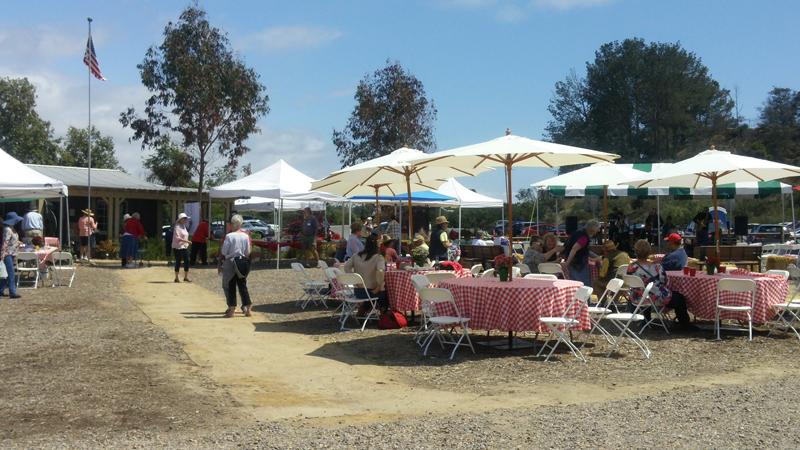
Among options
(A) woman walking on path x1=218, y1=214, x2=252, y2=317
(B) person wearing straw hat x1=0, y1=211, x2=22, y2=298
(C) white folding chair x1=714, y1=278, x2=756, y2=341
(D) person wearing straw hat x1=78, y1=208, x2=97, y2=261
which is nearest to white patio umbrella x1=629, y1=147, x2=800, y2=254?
(C) white folding chair x1=714, y1=278, x2=756, y2=341

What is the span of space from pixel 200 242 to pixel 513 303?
14.1 metres

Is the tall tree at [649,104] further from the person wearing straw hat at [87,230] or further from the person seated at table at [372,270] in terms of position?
the person seated at table at [372,270]

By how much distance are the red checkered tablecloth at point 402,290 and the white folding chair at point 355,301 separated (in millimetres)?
242

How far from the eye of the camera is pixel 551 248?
12438mm

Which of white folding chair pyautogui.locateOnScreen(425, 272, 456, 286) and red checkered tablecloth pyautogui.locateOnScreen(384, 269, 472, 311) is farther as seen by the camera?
red checkered tablecloth pyautogui.locateOnScreen(384, 269, 472, 311)

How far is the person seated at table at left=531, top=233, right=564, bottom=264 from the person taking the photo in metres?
12.2

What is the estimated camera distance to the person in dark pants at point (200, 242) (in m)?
20.6

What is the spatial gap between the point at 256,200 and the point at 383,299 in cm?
2268

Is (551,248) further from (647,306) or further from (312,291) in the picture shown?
(312,291)

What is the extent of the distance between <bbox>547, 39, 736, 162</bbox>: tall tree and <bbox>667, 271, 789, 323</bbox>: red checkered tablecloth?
42.0 metres

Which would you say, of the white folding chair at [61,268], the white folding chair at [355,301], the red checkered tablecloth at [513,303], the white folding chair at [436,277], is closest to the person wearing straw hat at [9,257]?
the white folding chair at [61,268]

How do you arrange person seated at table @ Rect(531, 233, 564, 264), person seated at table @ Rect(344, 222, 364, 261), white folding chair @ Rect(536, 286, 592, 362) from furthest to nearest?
person seated at table @ Rect(344, 222, 364, 261)
person seated at table @ Rect(531, 233, 564, 264)
white folding chair @ Rect(536, 286, 592, 362)

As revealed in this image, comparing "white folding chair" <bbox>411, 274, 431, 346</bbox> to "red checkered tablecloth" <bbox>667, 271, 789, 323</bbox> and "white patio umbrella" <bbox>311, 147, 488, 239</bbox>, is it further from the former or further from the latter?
"red checkered tablecloth" <bbox>667, 271, 789, 323</bbox>

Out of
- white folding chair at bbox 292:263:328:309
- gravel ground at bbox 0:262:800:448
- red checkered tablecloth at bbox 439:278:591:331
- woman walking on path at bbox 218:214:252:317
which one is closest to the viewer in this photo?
gravel ground at bbox 0:262:800:448
